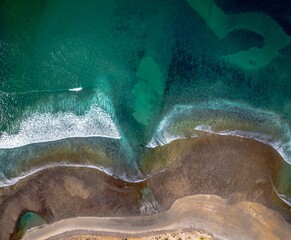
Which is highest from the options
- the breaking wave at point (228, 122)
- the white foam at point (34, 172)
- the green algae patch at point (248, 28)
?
the green algae patch at point (248, 28)

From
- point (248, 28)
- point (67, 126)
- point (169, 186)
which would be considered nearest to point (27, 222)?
point (67, 126)

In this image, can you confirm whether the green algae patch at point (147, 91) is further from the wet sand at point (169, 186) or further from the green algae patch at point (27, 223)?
the green algae patch at point (27, 223)

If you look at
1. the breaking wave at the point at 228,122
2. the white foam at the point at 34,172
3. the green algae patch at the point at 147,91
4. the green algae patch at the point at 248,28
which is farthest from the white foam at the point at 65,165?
the green algae patch at the point at 248,28

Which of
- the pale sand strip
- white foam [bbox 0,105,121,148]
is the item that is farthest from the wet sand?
white foam [bbox 0,105,121,148]

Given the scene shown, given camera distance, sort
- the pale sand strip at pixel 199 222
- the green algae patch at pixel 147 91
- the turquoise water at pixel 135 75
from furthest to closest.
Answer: the pale sand strip at pixel 199 222, the green algae patch at pixel 147 91, the turquoise water at pixel 135 75

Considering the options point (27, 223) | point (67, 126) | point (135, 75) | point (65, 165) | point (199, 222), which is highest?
point (135, 75)

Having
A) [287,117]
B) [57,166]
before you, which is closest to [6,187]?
[57,166]

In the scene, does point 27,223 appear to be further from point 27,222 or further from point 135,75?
point 135,75
